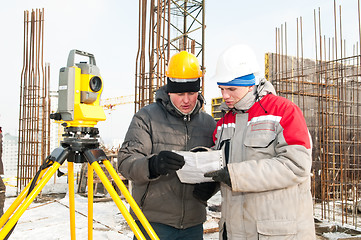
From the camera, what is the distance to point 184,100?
211 cm

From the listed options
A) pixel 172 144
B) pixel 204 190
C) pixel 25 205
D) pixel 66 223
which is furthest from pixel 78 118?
pixel 66 223

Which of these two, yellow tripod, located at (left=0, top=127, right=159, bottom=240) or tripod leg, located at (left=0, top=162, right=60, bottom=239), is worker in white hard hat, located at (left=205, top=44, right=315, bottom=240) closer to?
yellow tripod, located at (left=0, top=127, right=159, bottom=240)

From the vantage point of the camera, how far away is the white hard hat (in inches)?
66.3

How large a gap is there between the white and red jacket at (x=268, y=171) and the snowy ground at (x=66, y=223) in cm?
371

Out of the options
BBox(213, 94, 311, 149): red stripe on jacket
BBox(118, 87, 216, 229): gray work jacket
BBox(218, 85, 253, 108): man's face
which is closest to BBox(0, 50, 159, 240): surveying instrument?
BBox(118, 87, 216, 229): gray work jacket

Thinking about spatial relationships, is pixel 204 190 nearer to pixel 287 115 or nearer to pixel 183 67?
pixel 287 115

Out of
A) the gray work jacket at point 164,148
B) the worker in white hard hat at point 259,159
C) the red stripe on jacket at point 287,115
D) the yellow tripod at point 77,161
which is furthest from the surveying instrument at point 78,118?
the red stripe on jacket at point 287,115

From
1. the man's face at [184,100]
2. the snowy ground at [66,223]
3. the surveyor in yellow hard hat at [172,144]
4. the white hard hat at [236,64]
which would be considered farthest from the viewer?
the snowy ground at [66,223]

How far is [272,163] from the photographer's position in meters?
1.47

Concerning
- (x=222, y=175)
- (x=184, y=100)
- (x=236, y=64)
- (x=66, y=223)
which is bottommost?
(x=66, y=223)

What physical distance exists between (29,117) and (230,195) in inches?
375

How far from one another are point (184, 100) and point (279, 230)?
1.06m

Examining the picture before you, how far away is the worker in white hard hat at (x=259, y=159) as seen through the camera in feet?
4.83

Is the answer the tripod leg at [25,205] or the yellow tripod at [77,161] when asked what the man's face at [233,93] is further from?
the tripod leg at [25,205]
